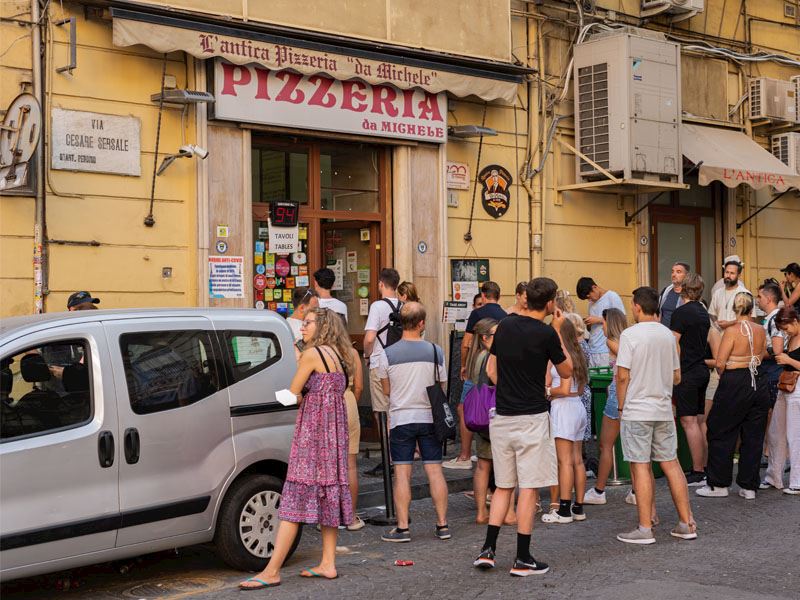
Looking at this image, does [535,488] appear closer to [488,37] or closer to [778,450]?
[778,450]

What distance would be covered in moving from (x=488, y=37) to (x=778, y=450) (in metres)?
6.11

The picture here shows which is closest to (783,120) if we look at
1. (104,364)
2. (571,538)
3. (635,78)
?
(635,78)

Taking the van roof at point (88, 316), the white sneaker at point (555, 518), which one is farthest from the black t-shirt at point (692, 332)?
the van roof at point (88, 316)

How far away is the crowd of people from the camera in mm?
7145

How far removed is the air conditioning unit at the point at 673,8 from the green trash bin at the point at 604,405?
6645 mm

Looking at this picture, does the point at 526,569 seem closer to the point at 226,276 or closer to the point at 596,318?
the point at 226,276

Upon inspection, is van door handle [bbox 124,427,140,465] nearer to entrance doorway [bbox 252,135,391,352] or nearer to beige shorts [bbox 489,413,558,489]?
beige shorts [bbox 489,413,558,489]

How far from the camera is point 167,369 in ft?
22.9

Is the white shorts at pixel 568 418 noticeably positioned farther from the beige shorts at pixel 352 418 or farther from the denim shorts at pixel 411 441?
the beige shorts at pixel 352 418

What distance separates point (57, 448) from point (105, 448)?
1.01ft

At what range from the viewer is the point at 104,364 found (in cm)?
665

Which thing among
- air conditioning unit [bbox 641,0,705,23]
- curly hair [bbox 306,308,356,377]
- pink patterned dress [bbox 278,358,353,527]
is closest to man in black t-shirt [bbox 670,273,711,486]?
curly hair [bbox 306,308,356,377]

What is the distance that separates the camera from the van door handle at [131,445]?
662 centimetres

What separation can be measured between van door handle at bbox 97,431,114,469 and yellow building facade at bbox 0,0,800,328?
418cm
